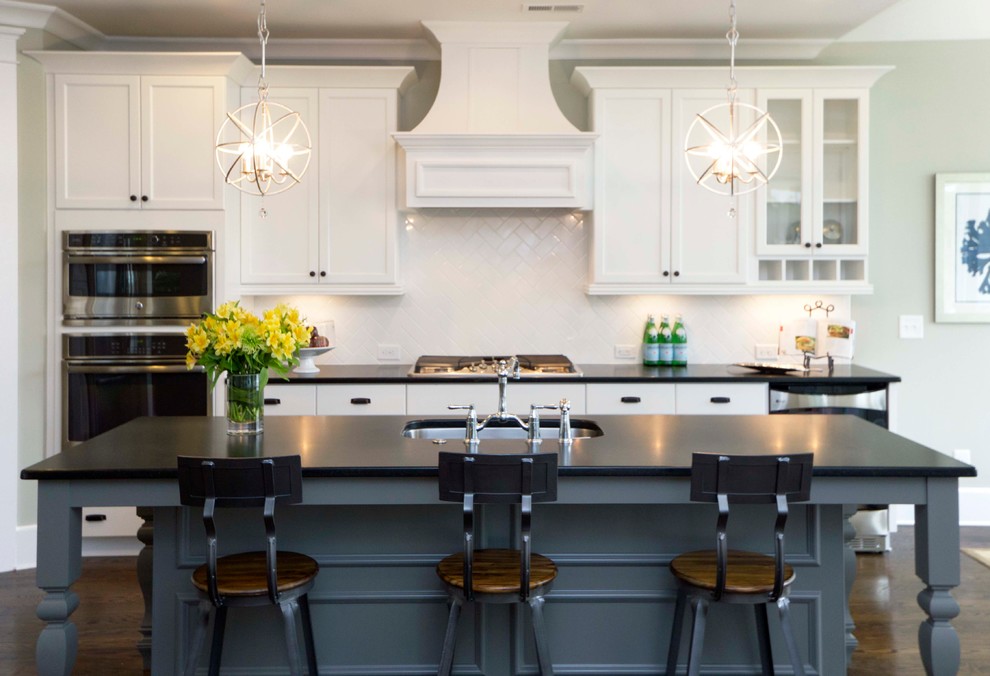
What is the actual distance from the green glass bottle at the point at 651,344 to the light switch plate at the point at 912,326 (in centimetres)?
139

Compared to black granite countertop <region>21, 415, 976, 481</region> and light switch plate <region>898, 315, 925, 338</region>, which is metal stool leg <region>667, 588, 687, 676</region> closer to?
black granite countertop <region>21, 415, 976, 481</region>

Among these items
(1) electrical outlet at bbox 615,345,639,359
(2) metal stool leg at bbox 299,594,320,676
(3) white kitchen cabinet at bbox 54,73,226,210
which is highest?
(3) white kitchen cabinet at bbox 54,73,226,210

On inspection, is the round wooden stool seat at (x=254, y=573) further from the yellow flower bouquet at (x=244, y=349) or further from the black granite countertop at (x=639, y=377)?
the black granite countertop at (x=639, y=377)

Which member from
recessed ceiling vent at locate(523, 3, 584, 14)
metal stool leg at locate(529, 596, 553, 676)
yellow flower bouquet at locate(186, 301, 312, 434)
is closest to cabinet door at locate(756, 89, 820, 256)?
recessed ceiling vent at locate(523, 3, 584, 14)

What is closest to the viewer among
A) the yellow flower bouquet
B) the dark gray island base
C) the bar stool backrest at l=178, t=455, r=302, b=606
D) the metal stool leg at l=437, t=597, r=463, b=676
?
the bar stool backrest at l=178, t=455, r=302, b=606

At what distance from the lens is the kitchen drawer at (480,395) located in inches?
183

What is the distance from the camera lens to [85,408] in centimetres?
462

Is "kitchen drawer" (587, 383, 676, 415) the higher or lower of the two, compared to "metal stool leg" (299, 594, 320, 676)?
higher

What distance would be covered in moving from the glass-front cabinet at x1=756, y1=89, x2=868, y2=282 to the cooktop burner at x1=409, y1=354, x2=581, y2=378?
4.02 feet

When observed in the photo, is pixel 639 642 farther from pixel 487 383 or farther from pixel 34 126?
pixel 34 126

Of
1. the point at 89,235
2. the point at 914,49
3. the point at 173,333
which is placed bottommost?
the point at 173,333

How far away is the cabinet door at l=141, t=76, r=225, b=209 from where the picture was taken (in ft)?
15.4

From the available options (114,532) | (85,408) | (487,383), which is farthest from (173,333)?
(487,383)

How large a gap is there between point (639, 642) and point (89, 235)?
131 inches
